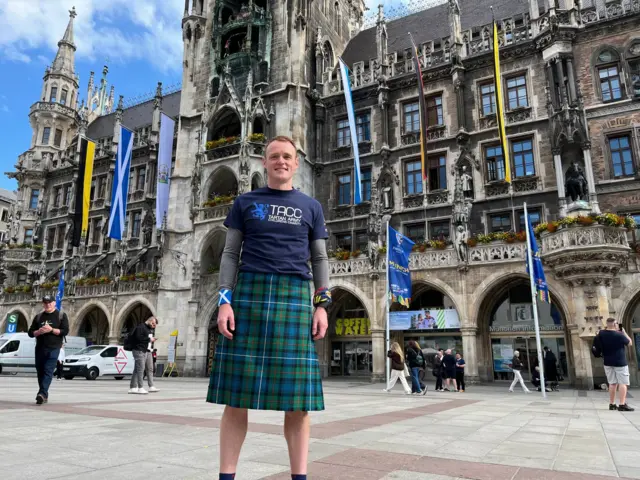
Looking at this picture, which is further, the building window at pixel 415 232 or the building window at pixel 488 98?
the building window at pixel 415 232

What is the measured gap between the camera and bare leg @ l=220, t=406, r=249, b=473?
2.77m

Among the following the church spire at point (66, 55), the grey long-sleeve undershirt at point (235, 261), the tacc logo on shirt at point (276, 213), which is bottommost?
the grey long-sleeve undershirt at point (235, 261)

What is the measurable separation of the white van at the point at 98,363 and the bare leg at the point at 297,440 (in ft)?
73.6

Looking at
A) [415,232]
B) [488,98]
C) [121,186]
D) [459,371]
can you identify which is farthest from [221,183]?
[459,371]

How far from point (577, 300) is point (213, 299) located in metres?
17.8

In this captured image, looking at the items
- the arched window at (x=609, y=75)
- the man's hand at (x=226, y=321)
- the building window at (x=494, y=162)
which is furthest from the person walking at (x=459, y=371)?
the man's hand at (x=226, y=321)

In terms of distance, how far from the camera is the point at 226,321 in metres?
2.89

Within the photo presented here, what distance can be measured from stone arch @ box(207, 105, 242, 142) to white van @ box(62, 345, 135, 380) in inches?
530

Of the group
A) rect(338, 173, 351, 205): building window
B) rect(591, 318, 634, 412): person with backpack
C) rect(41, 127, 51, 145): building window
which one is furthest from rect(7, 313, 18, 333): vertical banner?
rect(591, 318, 634, 412): person with backpack

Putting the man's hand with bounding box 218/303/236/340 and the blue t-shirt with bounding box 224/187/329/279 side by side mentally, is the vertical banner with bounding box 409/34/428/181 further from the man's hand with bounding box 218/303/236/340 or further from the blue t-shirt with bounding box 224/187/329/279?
the man's hand with bounding box 218/303/236/340

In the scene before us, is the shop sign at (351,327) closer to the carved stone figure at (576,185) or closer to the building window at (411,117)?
the building window at (411,117)

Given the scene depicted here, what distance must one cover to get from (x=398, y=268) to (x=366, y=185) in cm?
1033

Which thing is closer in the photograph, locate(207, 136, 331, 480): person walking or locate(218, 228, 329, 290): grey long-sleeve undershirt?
locate(207, 136, 331, 480): person walking

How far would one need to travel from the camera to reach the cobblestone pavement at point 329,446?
378 cm
